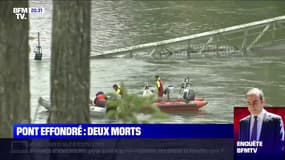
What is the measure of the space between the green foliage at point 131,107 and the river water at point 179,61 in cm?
84

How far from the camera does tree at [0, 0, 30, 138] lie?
3201mm

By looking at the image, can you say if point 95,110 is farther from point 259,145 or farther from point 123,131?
point 259,145

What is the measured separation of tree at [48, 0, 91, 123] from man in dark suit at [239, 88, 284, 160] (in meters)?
1.24

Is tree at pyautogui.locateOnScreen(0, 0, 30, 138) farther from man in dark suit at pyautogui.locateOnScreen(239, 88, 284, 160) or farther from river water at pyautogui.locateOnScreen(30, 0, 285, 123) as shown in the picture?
man in dark suit at pyautogui.locateOnScreen(239, 88, 284, 160)

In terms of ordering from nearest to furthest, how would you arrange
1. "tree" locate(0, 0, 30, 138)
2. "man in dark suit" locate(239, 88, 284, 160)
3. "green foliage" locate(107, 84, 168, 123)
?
"green foliage" locate(107, 84, 168, 123)
"tree" locate(0, 0, 30, 138)
"man in dark suit" locate(239, 88, 284, 160)

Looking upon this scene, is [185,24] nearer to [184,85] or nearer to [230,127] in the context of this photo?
[184,85]

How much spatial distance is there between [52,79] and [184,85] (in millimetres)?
2478

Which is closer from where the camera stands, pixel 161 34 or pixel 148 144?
pixel 148 144

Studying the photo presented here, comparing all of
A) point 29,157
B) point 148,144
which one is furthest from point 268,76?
point 29,157

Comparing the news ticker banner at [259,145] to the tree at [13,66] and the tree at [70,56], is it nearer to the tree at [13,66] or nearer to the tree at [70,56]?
the tree at [70,56]

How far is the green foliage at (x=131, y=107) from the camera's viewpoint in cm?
294

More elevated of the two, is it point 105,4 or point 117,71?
point 105,4

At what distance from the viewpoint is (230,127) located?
412 cm

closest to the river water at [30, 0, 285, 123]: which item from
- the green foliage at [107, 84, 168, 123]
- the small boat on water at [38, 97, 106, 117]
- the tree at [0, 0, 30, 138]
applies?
the small boat on water at [38, 97, 106, 117]
